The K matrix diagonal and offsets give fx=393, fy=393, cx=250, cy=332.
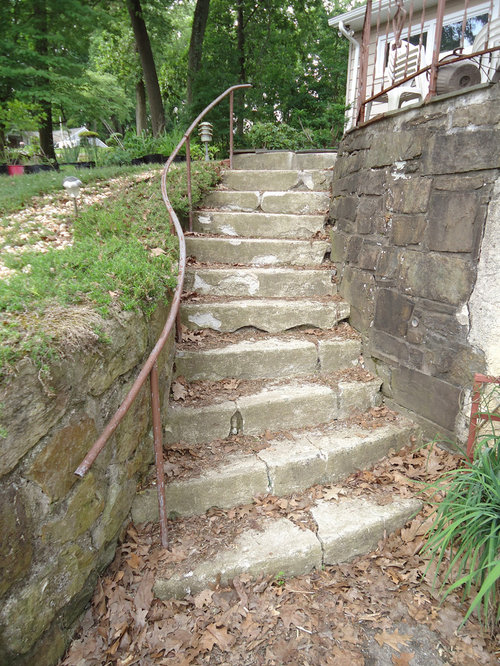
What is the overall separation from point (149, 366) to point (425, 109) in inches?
92.4

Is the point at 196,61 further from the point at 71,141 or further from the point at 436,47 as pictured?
the point at 436,47

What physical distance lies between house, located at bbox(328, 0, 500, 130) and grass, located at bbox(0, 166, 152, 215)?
300 centimetres

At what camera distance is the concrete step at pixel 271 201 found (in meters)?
4.38

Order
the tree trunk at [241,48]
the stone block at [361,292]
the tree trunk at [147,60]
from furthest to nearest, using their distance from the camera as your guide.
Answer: the tree trunk at [241,48] < the tree trunk at [147,60] < the stone block at [361,292]

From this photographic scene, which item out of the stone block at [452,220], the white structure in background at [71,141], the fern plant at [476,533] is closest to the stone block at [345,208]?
the stone block at [452,220]

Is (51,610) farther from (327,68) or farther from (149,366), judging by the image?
(327,68)

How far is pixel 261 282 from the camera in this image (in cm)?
363

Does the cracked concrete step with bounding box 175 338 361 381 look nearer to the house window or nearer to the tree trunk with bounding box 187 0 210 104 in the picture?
the house window

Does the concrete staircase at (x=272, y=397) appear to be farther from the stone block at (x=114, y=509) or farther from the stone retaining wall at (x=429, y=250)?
the stone retaining wall at (x=429, y=250)

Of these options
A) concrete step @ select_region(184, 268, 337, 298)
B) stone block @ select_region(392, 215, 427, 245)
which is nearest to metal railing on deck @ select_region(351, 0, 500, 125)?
stone block @ select_region(392, 215, 427, 245)

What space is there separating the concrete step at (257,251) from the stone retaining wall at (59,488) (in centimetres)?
189

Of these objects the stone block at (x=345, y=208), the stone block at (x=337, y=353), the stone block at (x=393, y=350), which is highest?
the stone block at (x=345, y=208)

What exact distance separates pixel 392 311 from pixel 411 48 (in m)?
6.33

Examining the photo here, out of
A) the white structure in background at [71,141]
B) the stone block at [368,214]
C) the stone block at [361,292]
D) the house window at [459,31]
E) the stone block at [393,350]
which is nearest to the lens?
the stone block at [393,350]
